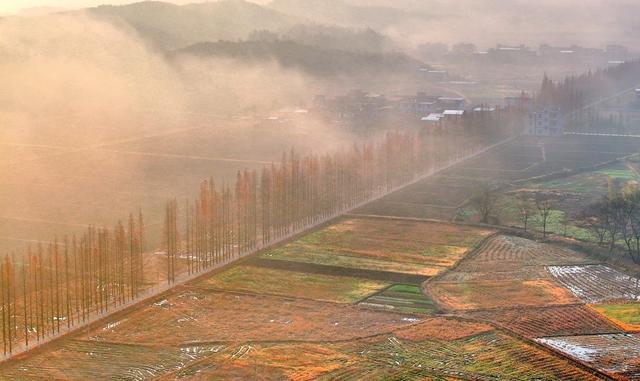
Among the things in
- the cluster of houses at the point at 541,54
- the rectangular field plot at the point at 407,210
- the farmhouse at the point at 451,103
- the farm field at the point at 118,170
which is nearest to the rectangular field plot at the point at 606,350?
the rectangular field plot at the point at 407,210

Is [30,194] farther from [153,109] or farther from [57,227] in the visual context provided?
[153,109]

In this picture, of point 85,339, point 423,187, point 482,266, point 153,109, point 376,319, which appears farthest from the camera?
point 153,109

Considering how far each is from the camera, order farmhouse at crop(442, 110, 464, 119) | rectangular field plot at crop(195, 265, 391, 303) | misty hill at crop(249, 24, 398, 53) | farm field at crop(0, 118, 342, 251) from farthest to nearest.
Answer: misty hill at crop(249, 24, 398, 53) < farmhouse at crop(442, 110, 464, 119) < farm field at crop(0, 118, 342, 251) < rectangular field plot at crop(195, 265, 391, 303)

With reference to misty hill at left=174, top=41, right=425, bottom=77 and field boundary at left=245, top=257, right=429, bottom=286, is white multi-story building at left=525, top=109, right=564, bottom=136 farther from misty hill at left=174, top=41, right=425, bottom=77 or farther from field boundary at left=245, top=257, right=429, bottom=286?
field boundary at left=245, top=257, right=429, bottom=286

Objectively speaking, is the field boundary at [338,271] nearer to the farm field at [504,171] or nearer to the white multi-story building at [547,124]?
the farm field at [504,171]

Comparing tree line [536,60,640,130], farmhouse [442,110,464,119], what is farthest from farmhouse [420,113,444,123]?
tree line [536,60,640,130]

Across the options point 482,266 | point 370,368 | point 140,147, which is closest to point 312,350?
point 370,368

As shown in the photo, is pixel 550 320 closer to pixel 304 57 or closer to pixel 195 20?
pixel 304 57
